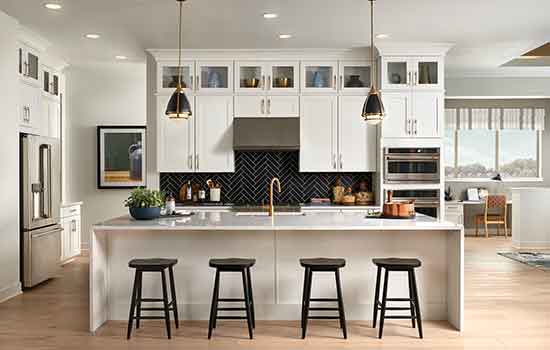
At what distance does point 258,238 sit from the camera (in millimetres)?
5105

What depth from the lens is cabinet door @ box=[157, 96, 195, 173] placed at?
298 inches

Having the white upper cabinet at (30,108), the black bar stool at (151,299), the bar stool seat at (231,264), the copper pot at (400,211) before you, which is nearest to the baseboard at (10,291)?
the white upper cabinet at (30,108)

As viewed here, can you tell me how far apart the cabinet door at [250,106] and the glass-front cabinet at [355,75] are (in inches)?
39.2

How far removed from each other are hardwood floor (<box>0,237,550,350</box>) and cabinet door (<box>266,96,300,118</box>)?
2947 millimetres

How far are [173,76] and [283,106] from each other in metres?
1.38

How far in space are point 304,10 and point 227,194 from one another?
296 cm

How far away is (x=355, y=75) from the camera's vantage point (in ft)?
25.1

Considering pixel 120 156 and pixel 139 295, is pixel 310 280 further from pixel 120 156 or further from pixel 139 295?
pixel 120 156

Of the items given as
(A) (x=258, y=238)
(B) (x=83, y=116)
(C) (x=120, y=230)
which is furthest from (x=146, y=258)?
(B) (x=83, y=116)

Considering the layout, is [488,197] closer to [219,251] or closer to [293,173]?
[293,173]

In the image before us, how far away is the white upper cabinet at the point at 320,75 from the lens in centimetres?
762

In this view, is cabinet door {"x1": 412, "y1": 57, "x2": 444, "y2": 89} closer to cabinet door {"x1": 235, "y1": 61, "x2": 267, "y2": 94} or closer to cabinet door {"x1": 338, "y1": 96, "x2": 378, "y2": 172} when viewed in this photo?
cabinet door {"x1": 338, "y1": 96, "x2": 378, "y2": 172}

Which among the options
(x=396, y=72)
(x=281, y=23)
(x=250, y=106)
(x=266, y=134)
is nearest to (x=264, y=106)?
(x=250, y=106)

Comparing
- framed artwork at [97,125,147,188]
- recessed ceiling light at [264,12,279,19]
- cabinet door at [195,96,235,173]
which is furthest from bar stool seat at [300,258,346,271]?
framed artwork at [97,125,147,188]
